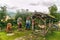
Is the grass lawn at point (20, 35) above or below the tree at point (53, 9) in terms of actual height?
below

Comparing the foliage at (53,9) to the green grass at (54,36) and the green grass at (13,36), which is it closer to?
the green grass at (54,36)

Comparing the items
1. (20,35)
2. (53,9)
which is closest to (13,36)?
(20,35)

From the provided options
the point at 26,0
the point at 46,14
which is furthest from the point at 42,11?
the point at 26,0

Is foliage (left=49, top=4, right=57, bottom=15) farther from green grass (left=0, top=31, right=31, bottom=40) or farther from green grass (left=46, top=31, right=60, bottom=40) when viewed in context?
green grass (left=0, top=31, right=31, bottom=40)

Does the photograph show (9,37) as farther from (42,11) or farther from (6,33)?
(42,11)

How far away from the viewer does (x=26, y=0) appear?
3.35 meters

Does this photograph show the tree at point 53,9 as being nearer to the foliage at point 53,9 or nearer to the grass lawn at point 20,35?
the foliage at point 53,9

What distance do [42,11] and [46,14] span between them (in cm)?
8

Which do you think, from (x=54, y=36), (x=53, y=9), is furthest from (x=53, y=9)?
(x=54, y=36)

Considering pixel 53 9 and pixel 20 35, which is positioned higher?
pixel 53 9

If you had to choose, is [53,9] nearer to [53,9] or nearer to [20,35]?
[53,9]

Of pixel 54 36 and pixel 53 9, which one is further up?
pixel 53 9

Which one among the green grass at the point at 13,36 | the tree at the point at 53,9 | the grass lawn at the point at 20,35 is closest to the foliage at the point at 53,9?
the tree at the point at 53,9

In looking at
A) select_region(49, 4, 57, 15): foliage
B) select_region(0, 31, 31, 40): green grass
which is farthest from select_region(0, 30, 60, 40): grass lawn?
select_region(49, 4, 57, 15): foliage
